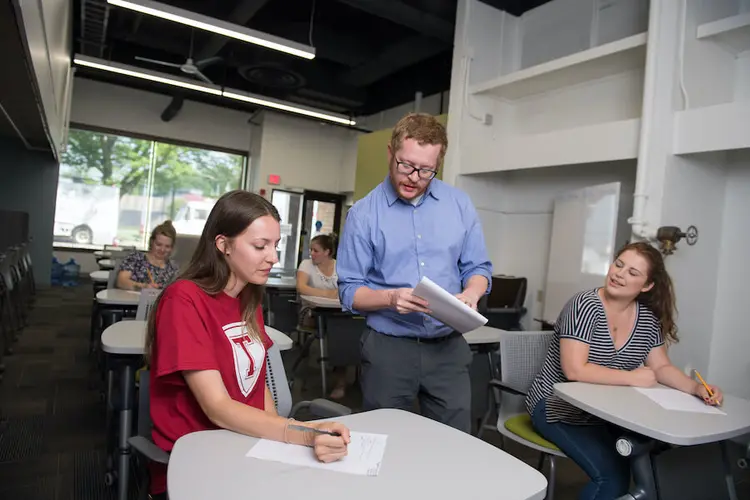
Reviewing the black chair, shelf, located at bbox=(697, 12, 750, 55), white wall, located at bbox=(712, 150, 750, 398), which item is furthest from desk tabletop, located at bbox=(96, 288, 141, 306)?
shelf, located at bbox=(697, 12, 750, 55)

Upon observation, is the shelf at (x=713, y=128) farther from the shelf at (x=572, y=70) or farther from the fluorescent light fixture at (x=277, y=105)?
the fluorescent light fixture at (x=277, y=105)

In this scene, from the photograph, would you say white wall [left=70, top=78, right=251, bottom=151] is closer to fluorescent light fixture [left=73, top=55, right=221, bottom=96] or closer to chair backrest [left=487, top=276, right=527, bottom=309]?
fluorescent light fixture [left=73, top=55, right=221, bottom=96]

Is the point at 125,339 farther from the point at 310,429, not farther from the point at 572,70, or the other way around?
the point at 572,70

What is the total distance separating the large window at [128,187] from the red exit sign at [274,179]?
114 cm

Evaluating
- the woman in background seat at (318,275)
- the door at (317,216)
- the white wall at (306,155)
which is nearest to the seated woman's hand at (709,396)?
the woman in background seat at (318,275)

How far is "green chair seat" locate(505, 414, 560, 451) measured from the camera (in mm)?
1997

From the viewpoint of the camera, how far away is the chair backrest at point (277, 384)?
172 cm

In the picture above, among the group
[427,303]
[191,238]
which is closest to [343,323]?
[191,238]

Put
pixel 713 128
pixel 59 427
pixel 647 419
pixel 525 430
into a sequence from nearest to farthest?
pixel 647 419, pixel 525 430, pixel 59 427, pixel 713 128

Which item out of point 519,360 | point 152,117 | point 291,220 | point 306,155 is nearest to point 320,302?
point 519,360

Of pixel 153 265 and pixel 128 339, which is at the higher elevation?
pixel 153 265

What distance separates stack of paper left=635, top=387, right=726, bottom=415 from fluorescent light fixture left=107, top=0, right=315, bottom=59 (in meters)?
4.44

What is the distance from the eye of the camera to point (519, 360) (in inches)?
90.2

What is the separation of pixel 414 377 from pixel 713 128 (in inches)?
105
